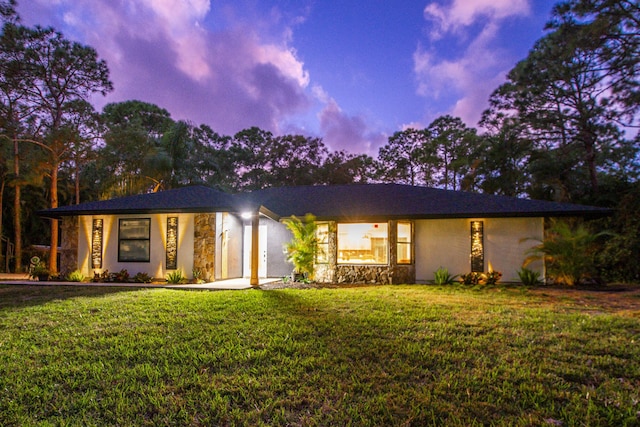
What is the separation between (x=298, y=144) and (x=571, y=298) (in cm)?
2335

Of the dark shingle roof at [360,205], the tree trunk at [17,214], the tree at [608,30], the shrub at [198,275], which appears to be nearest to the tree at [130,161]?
the tree trunk at [17,214]

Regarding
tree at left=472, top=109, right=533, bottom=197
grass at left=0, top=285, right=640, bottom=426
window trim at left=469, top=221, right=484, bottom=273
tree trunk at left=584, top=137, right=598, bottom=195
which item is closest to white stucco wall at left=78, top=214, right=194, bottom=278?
grass at left=0, top=285, right=640, bottom=426

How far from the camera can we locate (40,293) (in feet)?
27.9

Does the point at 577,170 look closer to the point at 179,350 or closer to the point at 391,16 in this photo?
the point at 391,16

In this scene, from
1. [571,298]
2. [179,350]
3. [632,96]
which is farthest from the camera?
[632,96]

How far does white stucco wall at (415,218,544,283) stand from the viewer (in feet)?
36.4

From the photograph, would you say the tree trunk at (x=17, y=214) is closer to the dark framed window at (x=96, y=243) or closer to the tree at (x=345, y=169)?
the dark framed window at (x=96, y=243)

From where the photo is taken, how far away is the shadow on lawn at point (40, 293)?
728 centimetres

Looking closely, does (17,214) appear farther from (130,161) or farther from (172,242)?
(172,242)

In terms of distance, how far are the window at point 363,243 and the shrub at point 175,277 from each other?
497 cm

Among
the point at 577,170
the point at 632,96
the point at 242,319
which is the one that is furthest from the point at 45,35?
the point at 577,170

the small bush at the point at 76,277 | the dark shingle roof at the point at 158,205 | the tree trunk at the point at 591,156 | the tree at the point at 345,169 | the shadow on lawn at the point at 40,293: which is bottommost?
the shadow on lawn at the point at 40,293

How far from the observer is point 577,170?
1730cm

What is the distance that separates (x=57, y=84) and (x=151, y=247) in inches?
505
